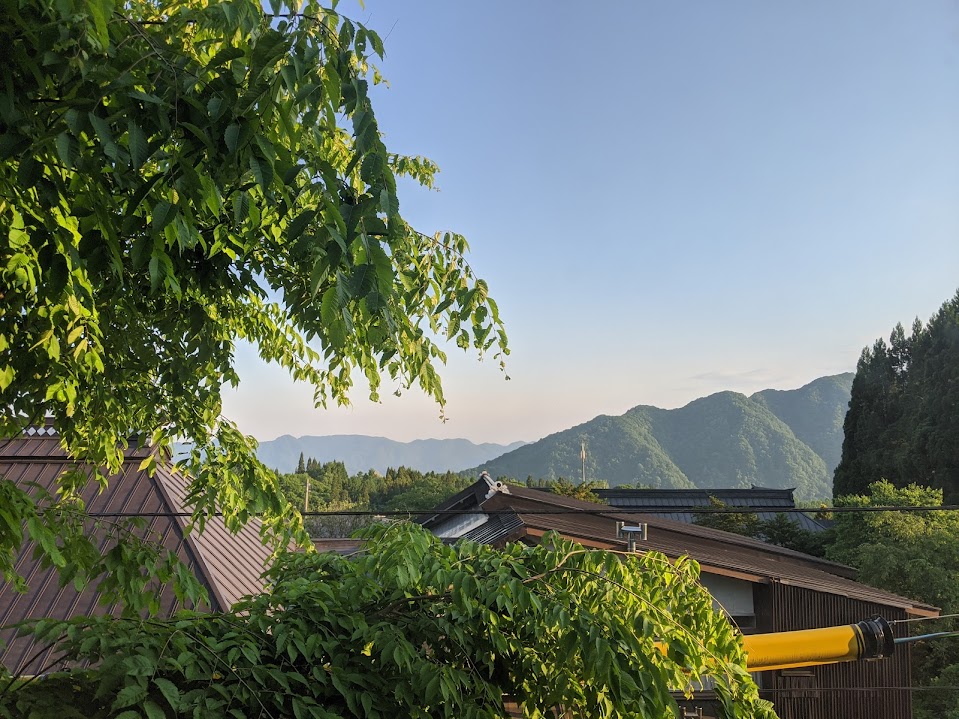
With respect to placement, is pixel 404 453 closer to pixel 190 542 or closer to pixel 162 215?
pixel 190 542

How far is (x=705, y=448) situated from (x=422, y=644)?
69654 millimetres

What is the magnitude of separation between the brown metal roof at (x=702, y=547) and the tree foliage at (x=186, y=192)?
19.4ft

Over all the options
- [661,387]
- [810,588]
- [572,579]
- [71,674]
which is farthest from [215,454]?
[661,387]

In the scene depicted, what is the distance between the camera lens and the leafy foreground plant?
2.51 m

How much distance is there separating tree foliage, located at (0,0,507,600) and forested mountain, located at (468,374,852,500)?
60.1 metres

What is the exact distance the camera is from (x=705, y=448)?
69000 millimetres

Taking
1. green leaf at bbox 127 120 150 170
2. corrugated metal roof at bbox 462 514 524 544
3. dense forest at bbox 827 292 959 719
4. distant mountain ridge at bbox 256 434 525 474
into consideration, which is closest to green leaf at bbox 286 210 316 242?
green leaf at bbox 127 120 150 170

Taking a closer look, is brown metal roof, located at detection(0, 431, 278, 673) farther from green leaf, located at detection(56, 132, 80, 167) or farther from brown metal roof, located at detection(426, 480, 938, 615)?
green leaf, located at detection(56, 132, 80, 167)

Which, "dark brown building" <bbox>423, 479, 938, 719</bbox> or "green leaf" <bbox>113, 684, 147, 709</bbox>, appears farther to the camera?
"dark brown building" <bbox>423, 479, 938, 719</bbox>

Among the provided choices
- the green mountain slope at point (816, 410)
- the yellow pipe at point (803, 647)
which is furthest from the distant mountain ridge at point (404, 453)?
the yellow pipe at point (803, 647)

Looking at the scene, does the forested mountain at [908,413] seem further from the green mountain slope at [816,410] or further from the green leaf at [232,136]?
the green mountain slope at [816,410]

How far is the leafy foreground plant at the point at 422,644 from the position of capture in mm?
2512

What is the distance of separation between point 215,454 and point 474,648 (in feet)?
5.38

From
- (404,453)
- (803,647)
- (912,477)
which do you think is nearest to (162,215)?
(803,647)
